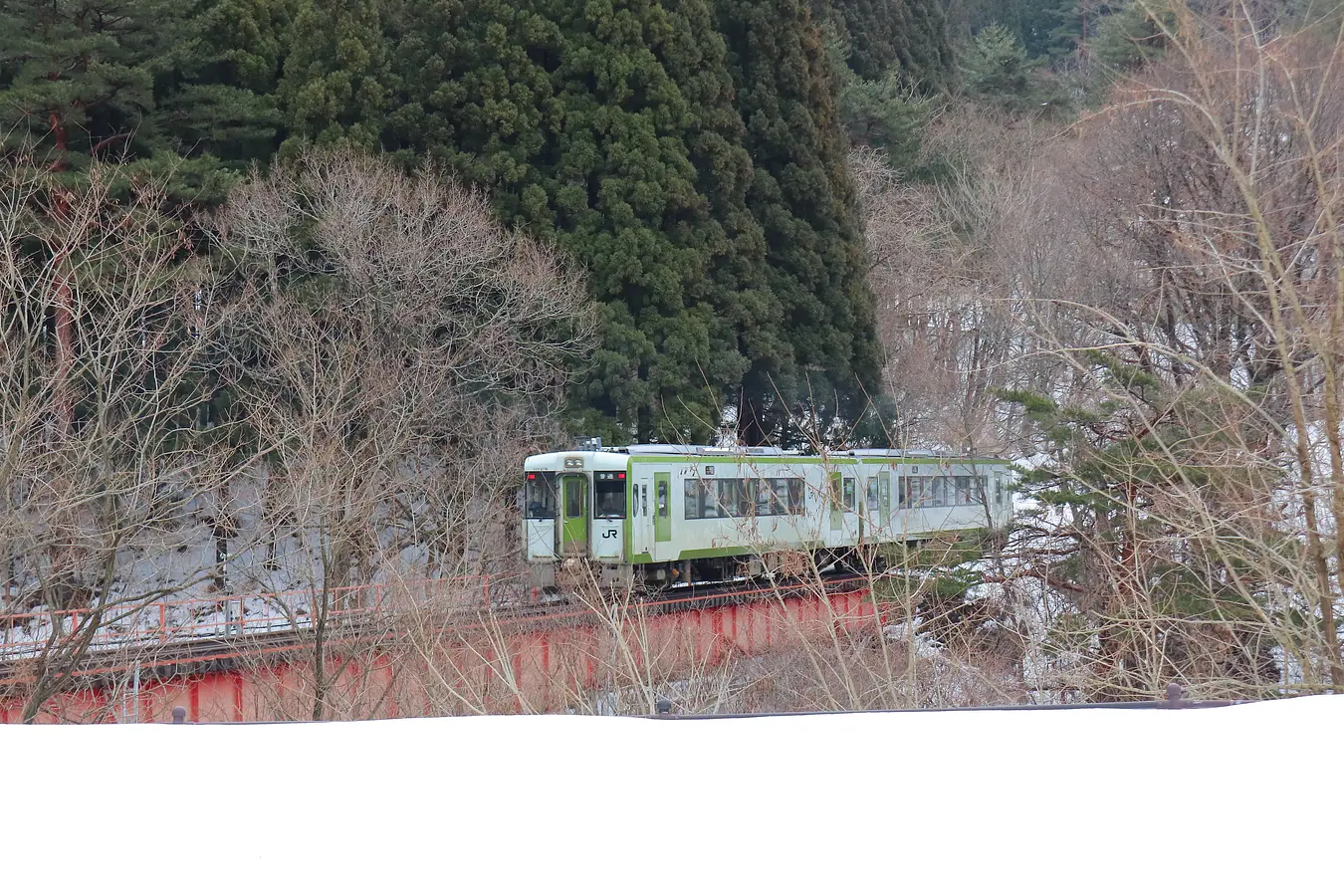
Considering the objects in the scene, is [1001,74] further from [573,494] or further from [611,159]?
[573,494]

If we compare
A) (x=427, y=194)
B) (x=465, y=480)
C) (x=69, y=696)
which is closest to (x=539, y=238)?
(x=427, y=194)

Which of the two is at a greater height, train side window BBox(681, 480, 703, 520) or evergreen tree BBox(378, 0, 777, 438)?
evergreen tree BBox(378, 0, 777, 438)

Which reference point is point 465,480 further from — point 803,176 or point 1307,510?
point 1307,510

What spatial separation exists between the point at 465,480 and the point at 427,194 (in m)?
4.37

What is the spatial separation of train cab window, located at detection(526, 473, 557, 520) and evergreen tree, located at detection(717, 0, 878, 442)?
611 cm

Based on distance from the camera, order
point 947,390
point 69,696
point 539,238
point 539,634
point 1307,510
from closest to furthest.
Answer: point 1307,510 → point 69,696 → point 539,634 → point 539,238 → point 947,390

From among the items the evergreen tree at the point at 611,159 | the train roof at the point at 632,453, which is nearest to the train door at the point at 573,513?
the train roof at the point at 632,453

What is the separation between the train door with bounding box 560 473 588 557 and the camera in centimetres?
1480

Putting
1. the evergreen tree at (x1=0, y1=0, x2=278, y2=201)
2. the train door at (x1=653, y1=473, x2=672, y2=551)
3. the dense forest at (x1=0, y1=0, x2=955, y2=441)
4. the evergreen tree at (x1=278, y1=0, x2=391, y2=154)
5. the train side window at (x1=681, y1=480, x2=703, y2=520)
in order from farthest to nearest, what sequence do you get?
the evergreen tree at (x1=278, y1=0, x2=391, y2=154)
the dense forest at (x1=0, y1=0, x2=955, y2=441)
the evergreen tree at (x1=0, y1=0, x2=278, y2=201)
the train side window at (x1=681, y1=480, x2=703, y2=520)
the train door at (x1=653, y1=473, x2=672, y2=551)

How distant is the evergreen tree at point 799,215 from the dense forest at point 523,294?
8 cm

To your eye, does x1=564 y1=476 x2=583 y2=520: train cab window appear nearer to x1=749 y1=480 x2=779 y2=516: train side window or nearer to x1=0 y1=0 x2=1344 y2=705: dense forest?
x1=0 y1=0 x2=1344 y2=705: dense forest

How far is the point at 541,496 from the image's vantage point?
1526 cm

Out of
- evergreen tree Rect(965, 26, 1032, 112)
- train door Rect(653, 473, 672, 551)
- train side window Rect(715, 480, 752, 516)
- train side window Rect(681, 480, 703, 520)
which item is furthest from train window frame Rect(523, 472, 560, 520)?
evergreen tree Rect(965, 26, 1032, 112)

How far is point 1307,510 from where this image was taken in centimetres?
558
